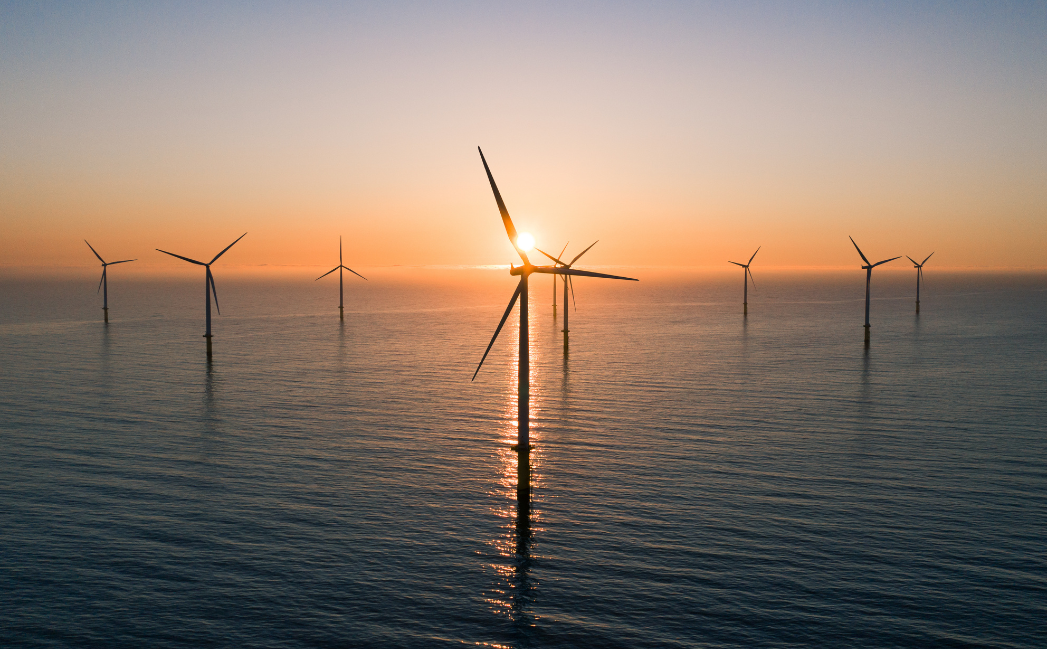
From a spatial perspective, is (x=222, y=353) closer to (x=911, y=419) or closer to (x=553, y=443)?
(x=553, y=443)

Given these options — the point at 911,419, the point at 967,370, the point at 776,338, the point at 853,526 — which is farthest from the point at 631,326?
the point at 853,526

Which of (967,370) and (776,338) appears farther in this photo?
(776,338)

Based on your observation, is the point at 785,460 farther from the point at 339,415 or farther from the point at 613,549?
the point at 339,415

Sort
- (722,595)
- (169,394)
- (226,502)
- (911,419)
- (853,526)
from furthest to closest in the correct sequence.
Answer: (169,394) < (911,419) < (226,502) < (853,526) < (722,595)

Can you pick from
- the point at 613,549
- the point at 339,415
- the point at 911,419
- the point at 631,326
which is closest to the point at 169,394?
the point at 339,415

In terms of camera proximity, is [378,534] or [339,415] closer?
[378,534]

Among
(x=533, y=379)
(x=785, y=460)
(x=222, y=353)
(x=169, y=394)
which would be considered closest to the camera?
(x=785, y=460)
